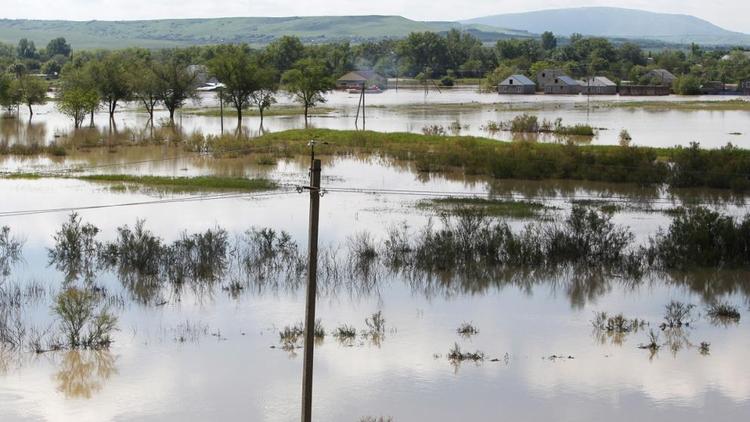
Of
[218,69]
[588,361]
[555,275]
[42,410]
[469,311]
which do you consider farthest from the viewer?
[218,69]

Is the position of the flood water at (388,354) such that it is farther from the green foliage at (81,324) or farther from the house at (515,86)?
the house at (515,86)

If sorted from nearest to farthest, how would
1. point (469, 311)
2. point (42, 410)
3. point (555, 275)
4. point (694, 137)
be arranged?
point (42, 410)
point (469, 311)
point (555, 275)
point (694, 137)

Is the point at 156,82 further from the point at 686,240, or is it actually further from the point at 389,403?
the point at 389,403

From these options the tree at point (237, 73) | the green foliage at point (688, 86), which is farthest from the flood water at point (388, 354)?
the green foliage at point (688, 86)

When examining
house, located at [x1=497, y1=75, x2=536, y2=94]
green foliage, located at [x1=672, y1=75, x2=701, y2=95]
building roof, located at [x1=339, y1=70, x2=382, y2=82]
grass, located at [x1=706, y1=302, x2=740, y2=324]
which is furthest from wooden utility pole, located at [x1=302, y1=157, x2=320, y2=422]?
building roof, located at [x1=339, y1=70, x2=382, y2=82]

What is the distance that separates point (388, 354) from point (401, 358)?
0.21 m

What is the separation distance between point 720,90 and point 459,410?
86397 millimetres

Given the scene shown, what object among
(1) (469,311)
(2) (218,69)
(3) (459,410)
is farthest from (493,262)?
(2) (218,69)

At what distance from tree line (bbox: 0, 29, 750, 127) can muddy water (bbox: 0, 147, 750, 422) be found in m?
32.1

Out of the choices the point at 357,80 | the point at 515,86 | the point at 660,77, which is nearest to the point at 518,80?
the point at 515,86

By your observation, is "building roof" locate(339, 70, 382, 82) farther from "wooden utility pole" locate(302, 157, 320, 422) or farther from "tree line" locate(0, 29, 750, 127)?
"wooden utility pole" locate(302, 157, 320, 422)

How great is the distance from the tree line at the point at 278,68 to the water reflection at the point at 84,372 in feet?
112

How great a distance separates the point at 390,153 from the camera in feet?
115

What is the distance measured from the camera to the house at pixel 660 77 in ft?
306
